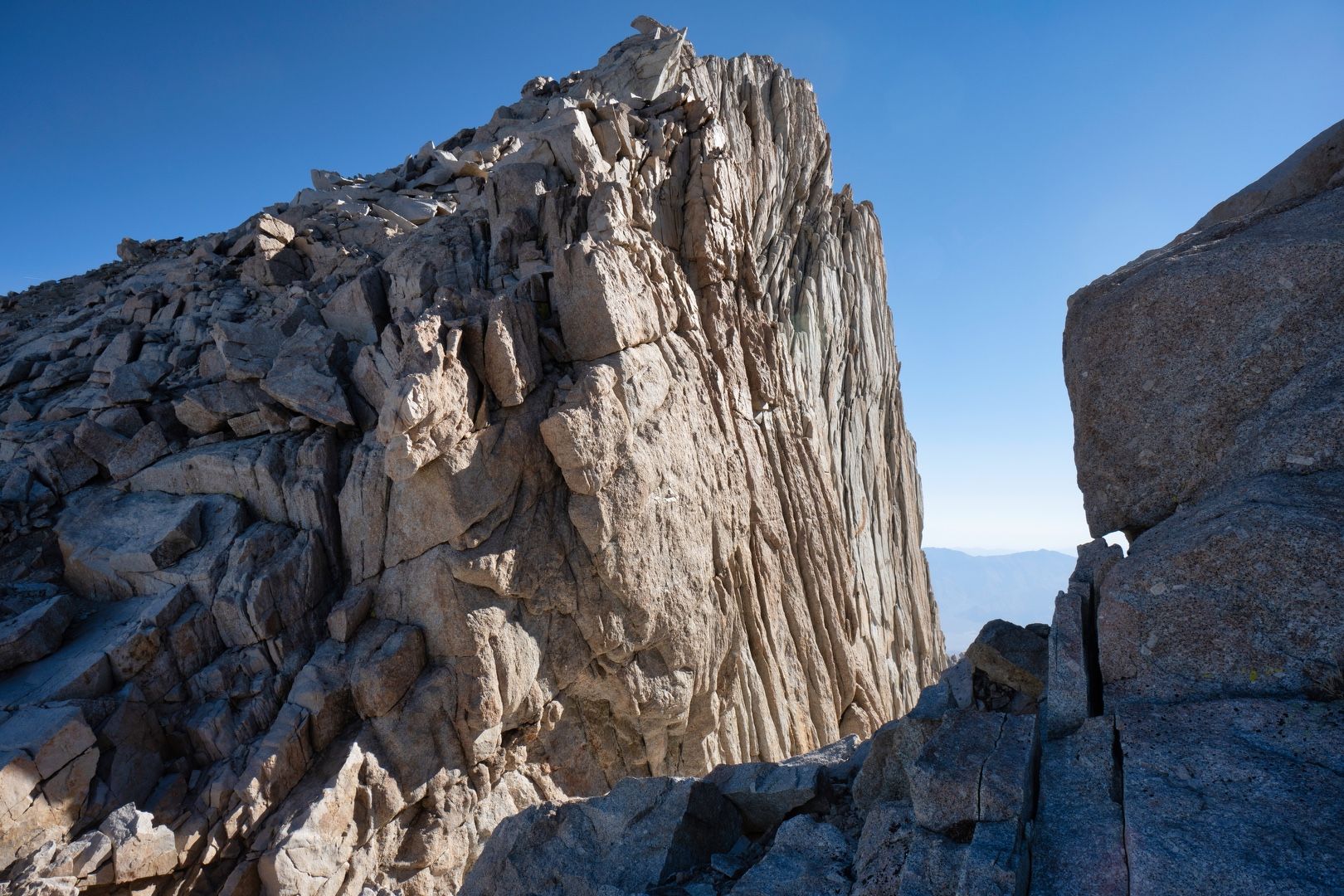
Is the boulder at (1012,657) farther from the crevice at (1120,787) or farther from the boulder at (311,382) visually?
the boulder at (311,382)

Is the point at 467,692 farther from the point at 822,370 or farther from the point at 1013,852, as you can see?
the point at 822,370

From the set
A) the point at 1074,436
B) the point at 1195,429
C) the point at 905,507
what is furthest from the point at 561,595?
the point at 905,507

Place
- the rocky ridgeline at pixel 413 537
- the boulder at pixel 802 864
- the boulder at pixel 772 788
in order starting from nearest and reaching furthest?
the boulder at pixel 802 864, the boulder at pixel 772 788, the rocky ridgeline at pixel 413 537

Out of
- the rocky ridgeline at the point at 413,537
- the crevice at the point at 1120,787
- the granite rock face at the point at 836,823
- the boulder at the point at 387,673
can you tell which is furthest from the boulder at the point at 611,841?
the crevice at the point at 1120,787

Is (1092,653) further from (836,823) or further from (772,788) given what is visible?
(772,788)

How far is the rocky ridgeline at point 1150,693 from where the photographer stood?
7496mm

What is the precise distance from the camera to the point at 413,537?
21656 millimetres

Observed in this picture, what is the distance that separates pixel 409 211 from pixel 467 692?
27987mm

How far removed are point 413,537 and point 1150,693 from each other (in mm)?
18764

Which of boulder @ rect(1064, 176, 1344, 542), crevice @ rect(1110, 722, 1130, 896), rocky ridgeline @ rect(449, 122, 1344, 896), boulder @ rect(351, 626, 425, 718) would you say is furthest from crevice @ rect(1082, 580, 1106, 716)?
boulder @ rect(351, 626, 425, 718)

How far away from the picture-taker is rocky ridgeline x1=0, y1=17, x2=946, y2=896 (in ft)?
60.2

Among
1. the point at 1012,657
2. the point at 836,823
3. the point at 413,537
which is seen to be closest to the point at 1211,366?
the point at 1012,657

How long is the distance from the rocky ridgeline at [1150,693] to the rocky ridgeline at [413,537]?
280cm

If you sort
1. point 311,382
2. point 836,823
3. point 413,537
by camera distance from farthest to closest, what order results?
1. point 311,382
2. point 413,537
3. point 836,823
